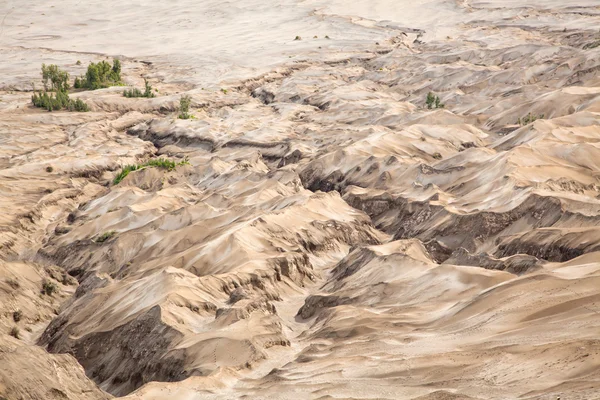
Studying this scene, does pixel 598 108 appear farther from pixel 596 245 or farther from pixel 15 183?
pixel 15 183

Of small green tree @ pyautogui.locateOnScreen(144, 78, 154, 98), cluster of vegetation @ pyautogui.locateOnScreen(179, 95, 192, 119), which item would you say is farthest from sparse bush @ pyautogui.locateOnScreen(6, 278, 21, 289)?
small green tree @ pyautogui.locateOnScreen(144, 78, 154, 98)

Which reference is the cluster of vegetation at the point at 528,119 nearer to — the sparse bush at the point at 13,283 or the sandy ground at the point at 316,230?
the sandy ground at the point at 316,230

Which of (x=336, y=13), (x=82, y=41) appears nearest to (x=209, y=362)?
(x=82, y=41)

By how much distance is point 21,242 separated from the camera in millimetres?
29047

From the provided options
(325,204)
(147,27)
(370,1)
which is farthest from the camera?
(370,1)

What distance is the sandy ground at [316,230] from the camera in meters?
14.1

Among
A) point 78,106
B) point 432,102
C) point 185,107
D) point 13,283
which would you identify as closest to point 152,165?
point 185,107

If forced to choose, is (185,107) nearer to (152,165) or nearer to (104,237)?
(152,165)

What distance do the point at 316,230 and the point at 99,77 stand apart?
3524 cm

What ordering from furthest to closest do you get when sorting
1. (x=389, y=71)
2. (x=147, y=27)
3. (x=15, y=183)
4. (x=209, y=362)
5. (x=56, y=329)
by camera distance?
(x=147, y=27) < (x=389, y=71) < (x=15, y=183) < (x=56, y=329) < (x=209, y=362)

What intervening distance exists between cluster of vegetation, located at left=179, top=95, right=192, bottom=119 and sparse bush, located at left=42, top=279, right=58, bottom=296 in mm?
24290

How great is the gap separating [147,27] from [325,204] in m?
58.3

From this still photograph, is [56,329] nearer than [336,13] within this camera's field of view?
Yes

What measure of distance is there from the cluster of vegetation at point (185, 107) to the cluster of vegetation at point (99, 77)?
885cm
